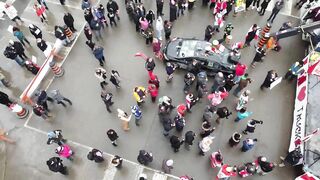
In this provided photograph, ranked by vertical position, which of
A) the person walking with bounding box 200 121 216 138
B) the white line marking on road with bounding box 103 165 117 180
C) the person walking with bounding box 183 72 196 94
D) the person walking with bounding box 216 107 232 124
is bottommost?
the white line marking on road with bounding box 103 165 117 180

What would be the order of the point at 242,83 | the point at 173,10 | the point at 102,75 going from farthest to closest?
the point at 173,10
the point at 102,75
the point at 242,83

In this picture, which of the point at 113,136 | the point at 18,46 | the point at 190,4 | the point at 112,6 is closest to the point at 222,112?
the point at 113,136

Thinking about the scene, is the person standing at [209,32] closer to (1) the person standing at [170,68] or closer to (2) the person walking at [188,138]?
(1) the person standing at [170,68]

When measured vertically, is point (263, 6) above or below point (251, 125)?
above

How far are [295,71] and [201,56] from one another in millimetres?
4497

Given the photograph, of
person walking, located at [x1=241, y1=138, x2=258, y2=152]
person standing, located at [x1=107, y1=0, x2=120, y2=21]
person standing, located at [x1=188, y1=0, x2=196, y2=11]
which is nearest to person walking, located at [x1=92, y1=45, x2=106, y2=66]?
person standing, located at [x1=107, y1=0, x2=120, y2=21]

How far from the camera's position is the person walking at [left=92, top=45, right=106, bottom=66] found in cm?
1453

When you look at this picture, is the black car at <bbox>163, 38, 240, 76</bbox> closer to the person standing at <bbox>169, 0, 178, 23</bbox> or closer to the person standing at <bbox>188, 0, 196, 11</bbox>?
the person standing at <bbox>169, 0, 178, 23</bbox>

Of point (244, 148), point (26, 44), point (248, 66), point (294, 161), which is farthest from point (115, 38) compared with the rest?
point (294, 161)

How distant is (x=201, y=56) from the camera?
14.4 metres

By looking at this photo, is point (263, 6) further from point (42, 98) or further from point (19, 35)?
point (19, 35)

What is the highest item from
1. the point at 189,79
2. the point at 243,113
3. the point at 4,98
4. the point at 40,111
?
the point at 189,79

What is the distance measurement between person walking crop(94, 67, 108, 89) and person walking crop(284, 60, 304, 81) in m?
8.96

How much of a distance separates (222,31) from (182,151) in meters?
7.48
